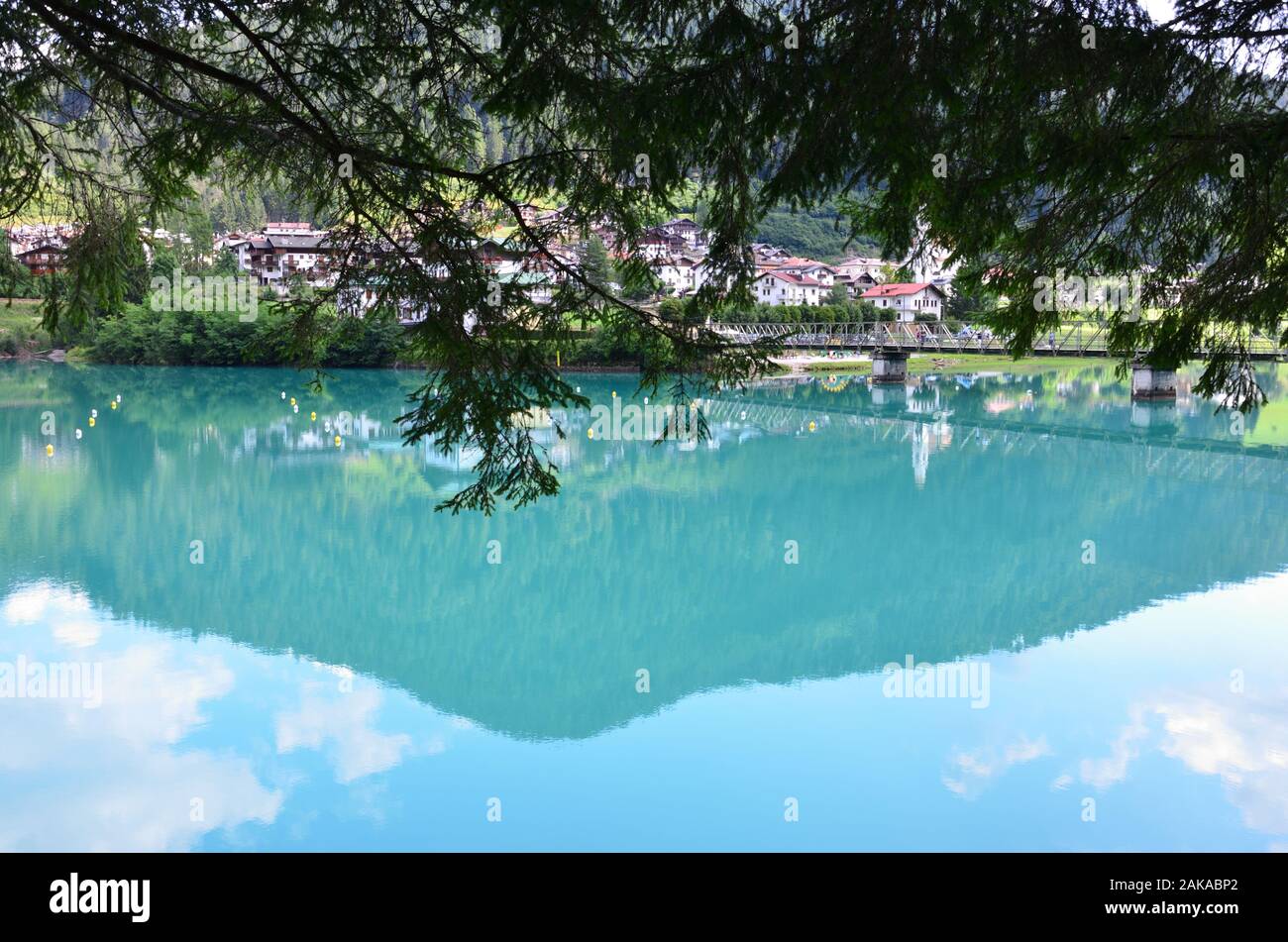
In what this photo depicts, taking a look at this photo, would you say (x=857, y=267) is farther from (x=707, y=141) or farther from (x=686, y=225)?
(x=707, y=141)

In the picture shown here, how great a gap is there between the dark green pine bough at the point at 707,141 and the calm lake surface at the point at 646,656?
3.75 meters

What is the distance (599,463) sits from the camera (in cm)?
2098

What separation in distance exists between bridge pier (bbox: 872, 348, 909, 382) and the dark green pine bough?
3362cm

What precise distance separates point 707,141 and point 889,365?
1391 inches

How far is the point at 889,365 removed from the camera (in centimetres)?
3831

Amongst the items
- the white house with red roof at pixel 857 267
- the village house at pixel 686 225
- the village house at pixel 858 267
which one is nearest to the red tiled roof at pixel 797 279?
the village house at pixel 858 267

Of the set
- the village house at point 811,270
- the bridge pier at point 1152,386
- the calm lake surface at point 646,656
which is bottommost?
the calm lake surface at point 646,656

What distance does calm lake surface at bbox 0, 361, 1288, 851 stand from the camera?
714cm

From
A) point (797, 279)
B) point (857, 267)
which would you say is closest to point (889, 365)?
point (797, 279)

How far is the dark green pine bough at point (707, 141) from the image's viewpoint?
3.82m

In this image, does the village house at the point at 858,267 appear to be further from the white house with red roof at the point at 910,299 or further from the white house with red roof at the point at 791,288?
the white house with red roof at the point at 910,299

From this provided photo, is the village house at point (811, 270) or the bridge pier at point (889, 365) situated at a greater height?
the village house at point (811, 270)
